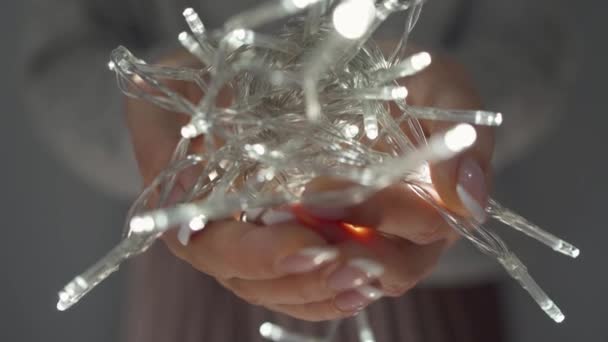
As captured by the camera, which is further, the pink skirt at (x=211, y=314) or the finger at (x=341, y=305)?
the pink skirt at (x=211, y=314)

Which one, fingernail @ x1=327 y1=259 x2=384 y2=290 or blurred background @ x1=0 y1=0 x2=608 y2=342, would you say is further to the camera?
blurred background @ x1=0 y1=0 x2=608 y2=342

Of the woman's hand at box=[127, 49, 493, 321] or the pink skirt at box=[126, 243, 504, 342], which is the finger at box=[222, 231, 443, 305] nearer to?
the woman's hand at box=[127, 49, 493, 321]

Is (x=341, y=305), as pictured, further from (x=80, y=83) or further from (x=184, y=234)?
(x=80, y=83)

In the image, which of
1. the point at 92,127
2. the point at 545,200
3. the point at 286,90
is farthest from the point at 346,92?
the point at 545,200

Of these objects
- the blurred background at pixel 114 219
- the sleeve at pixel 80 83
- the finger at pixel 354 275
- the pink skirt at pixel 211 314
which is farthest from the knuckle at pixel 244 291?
the blurred background at pixel 114 219

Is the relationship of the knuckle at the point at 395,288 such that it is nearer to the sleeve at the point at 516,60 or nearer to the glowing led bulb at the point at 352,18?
the glowing led bulb at the point at 352,18

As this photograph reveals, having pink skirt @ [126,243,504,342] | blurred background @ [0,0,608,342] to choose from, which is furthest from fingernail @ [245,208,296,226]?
blurred background @ [0,0,608,342]

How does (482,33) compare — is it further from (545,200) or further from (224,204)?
(224,204)
